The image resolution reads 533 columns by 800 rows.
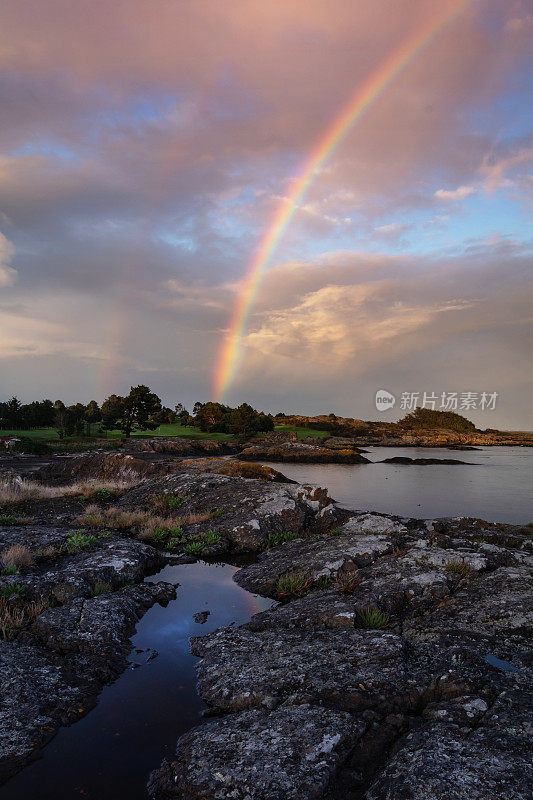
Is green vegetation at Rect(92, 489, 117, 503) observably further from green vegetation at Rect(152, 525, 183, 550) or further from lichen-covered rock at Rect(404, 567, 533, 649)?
lichen-covered rock at Rect(404, 567, 533, 649)

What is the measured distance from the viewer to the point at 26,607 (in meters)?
10.9

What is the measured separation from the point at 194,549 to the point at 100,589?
6.10 metres

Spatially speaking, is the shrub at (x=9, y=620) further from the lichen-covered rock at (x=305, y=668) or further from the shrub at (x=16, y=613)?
the lichen-covered rock at (x=305, y=668)

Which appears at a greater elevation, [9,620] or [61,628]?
[9,620]

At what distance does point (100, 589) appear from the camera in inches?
487

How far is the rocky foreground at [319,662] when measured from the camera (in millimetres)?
5633

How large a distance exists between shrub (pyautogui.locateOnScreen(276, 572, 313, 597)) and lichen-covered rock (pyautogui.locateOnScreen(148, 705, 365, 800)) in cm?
630

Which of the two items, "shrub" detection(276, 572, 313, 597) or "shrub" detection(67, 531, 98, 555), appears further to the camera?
"shrub" detection(67, 531, 98, 555)

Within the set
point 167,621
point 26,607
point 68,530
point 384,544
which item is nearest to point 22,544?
point 68,530

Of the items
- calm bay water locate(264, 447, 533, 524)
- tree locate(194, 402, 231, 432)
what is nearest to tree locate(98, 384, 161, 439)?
tree locate(194, 402, 231, 432)

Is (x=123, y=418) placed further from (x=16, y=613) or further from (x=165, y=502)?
(x=16, y=613)

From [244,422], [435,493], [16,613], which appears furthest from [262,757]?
[244,422]

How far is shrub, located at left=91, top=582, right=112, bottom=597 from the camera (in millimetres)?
12242

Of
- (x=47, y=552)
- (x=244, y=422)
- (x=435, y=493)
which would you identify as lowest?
(x=435, y=493)
